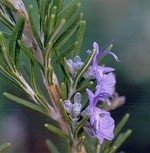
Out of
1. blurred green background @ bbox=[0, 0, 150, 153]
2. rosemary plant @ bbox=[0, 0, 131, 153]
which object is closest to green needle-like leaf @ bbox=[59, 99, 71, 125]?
rosemary plant @ bbox=[0, 0, 131, 153]

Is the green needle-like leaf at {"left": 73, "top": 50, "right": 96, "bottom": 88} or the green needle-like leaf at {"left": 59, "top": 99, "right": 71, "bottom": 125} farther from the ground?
the green needle-like leaf at {"left": 73, "top": 50, "right": 96, "bottom": 88}

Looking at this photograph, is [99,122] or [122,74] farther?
[122,74]

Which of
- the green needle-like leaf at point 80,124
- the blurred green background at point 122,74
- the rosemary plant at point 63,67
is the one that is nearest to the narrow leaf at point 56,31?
the rosemary plant at point 63,67

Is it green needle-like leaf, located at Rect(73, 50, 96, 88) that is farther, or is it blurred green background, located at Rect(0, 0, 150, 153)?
Result: blurred green background, located at Rect(0, 0, 150, 153)

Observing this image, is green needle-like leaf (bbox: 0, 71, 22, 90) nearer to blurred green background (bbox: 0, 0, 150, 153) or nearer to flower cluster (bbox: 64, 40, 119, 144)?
flower cluster (bbox: 64, 40, 119, 144)

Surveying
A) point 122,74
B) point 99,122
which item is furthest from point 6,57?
point 122,74

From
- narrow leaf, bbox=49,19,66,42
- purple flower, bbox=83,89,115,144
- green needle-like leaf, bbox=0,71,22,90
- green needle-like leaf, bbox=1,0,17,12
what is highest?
green needle-like leaf, bbox=1,0,17,12

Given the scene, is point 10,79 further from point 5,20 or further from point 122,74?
point 122,74
